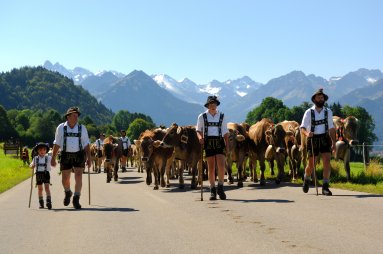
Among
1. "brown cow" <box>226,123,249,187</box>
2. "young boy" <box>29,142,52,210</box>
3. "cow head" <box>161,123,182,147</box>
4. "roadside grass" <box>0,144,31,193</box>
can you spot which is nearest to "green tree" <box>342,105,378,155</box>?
"roadside grass" <box>0,144,31,193</box>

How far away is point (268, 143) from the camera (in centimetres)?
1650

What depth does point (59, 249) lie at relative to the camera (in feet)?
21.3

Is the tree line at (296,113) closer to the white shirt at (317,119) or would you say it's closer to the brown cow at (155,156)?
the brown cow at (155,156)

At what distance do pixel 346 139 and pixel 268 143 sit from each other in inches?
101

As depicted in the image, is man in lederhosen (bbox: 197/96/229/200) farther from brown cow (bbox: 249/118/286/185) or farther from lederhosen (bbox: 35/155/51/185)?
lederhosen (bbox: 35/155/51/185)

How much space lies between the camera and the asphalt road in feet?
20.9

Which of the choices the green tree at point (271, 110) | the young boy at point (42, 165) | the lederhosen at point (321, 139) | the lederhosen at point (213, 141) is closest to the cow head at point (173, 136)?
the lederhosen at point (213, 141)

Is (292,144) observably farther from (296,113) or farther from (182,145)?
(296,113)

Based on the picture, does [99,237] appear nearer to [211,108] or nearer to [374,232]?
[374,232]

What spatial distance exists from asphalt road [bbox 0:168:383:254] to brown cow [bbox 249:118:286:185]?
349 centimetres

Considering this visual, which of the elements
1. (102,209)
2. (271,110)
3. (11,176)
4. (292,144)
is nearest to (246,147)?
(292,144)

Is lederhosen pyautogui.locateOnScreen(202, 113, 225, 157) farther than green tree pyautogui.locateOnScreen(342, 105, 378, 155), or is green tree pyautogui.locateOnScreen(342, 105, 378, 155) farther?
green tree pyautogui.locateOnScreen(342, 105, 378, 155)

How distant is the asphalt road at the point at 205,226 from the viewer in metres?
6.37

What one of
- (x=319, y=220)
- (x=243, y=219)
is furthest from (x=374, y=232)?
(x=243, y=219)
